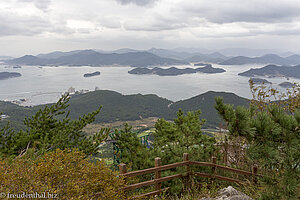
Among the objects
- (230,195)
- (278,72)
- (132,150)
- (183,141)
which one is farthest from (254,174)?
(278,72)

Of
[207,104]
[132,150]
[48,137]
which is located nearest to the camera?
[132,150]

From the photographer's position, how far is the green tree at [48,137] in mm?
6966

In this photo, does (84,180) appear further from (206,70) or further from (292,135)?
(206,70)

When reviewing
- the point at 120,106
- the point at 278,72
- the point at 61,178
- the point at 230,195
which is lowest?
the point at 120,106

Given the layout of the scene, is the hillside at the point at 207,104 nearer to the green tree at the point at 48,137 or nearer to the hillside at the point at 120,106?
the hillside at the point at 120,106

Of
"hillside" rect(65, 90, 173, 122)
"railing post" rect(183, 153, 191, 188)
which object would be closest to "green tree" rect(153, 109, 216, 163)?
"railing post" rect(183, 153, 191, 188)

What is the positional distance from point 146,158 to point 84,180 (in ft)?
9.30

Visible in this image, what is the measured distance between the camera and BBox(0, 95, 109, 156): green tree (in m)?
6.97

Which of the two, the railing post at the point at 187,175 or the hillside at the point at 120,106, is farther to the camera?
the hillside at the point at 120,106

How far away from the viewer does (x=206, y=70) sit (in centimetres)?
19025

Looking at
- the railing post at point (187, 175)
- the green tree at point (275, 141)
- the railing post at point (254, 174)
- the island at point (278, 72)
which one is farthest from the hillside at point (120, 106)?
the island at point (278, 72)

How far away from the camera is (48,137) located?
7.70 meters

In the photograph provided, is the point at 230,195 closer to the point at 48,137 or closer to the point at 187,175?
the point at 187,175

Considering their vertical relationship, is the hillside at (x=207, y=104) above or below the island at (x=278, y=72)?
below
